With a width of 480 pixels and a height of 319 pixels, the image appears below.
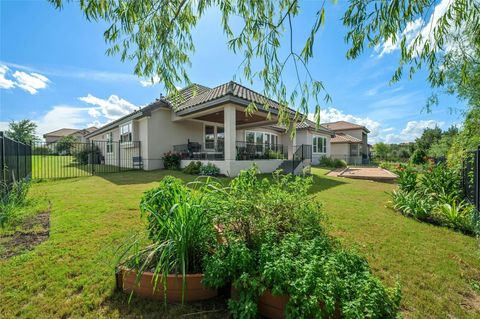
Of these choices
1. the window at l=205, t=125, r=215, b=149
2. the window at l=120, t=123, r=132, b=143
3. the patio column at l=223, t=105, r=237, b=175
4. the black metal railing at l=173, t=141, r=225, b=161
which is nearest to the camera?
the patio column at l=223, t=105, r=237, b=175

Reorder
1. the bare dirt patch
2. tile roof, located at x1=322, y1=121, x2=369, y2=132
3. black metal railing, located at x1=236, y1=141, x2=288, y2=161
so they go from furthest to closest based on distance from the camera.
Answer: tile roof, located at x1=322, y1=121, x2=369, y2=132, black metal railing, located at x1=236, y1=141, x2=288, y2=161, the bare dirt patch

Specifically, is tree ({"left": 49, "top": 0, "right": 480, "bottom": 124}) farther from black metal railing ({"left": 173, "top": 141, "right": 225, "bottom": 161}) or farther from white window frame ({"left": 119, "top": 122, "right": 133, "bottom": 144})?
white window frame ({"left": 119, "top": 122, "right": 133, "bottom": 144})

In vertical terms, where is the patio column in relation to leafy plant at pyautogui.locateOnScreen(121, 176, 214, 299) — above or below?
above

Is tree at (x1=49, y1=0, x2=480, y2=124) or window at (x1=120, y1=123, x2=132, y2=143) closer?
tree at (x1=49, y1=0, x2=480, y2=124)

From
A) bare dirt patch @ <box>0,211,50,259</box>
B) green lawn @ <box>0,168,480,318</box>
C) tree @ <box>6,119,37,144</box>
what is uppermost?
tree @ <box>6,119,37,144</box>

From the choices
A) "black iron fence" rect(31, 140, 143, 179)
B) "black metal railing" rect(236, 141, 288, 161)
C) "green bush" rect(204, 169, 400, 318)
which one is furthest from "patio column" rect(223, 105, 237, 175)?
"green bush" rect(204, 169, 400, 318)

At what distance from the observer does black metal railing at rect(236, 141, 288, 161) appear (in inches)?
514

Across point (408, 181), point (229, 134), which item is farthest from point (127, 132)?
point (408, 181)

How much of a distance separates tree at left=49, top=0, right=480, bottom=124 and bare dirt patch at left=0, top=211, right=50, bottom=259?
10.7 feet

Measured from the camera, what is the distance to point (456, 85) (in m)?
7.33

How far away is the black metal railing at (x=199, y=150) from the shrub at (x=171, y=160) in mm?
367

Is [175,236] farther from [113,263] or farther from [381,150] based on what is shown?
[381,150]

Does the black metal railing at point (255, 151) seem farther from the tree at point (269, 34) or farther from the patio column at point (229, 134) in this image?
the tree at point (269, 34)

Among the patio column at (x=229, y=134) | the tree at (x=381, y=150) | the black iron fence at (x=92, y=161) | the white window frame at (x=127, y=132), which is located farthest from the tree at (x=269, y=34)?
the tree at (x=381, y=150)
